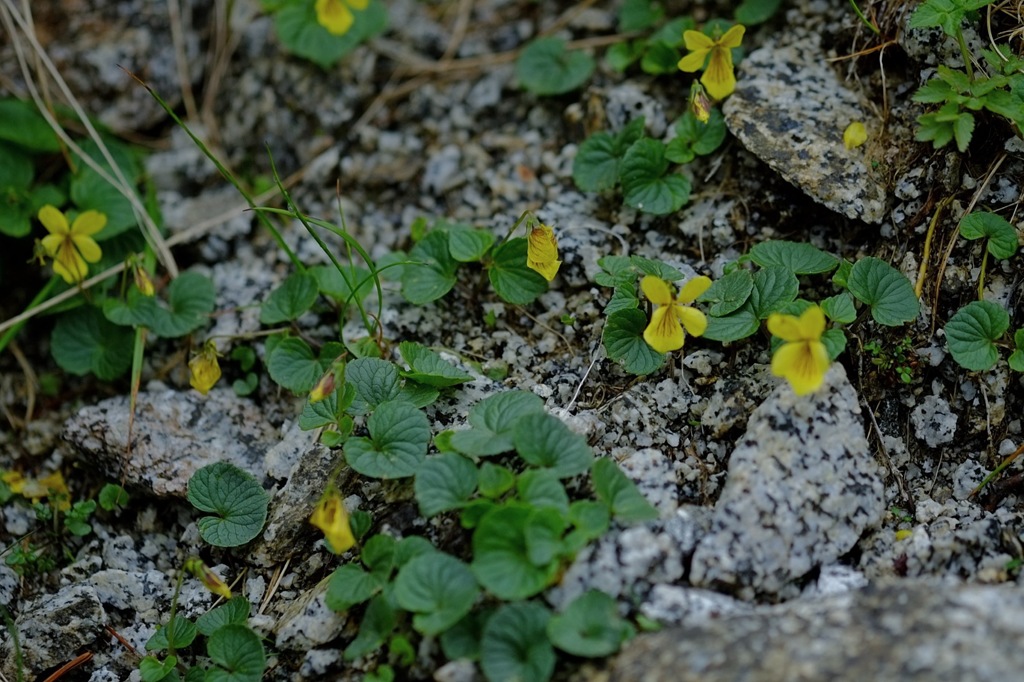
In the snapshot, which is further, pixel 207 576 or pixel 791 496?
→ pixel 207 576

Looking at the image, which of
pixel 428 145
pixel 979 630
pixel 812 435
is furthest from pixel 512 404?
pixel 428 145

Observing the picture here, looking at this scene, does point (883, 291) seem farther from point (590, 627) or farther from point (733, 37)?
point (590, 627)

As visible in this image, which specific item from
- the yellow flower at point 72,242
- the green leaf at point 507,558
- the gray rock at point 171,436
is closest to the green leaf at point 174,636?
the gray rock at point 171,436

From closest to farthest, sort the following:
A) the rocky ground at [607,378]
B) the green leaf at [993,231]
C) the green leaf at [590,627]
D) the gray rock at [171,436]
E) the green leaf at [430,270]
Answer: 1. the green leaf at [590,627]
2. the rocky ground at [607,378]
3. the green leaf at [993,231]
4. the gray rock at [171,436]
5. the green leaf at [430,270]

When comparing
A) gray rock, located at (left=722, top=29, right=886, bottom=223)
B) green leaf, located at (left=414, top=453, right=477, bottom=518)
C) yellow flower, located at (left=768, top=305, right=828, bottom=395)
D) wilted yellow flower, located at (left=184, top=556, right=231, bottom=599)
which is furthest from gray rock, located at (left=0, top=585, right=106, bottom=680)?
gray rock, located at (left=722, top=29, right=886, bottom=223)

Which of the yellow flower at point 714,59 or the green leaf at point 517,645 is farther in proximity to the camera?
the yellow flower at point 714,59

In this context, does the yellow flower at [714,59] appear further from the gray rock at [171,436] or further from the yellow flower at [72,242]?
the yellow flower at [72,242]

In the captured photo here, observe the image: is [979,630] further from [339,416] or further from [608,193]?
[608,193]

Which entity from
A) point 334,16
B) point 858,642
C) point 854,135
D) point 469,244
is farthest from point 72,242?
point 858,642
